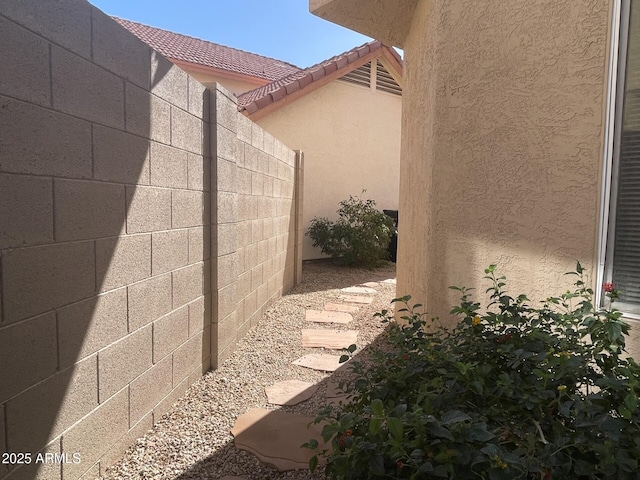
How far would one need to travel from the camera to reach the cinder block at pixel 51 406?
170 cm

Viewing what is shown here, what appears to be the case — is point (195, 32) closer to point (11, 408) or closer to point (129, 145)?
point (129, 145)

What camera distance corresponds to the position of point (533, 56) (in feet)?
8.82

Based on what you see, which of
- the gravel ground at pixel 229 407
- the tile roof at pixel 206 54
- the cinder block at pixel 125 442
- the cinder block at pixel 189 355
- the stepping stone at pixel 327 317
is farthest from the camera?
the tile roof at pixel 206 54

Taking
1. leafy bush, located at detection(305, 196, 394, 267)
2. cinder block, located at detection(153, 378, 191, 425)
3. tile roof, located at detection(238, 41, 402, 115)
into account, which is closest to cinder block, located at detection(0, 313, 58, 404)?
cinder block, located at detection(153, 378, 191, 425)

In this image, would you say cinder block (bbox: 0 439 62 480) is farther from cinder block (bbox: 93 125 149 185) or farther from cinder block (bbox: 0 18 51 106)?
cinder block (bbox: 0 18 51 106)

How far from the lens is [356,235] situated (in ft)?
30.8

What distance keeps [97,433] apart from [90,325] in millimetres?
579

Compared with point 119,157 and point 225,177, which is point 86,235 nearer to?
point 119,157

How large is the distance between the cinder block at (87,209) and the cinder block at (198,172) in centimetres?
92

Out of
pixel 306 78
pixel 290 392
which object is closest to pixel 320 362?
pixel 290 392

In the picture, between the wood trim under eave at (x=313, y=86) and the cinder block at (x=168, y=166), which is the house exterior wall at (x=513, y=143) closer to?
the cinder block at (x=168, y=166)

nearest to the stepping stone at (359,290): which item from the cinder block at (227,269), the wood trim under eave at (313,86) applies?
the cinder block at (227,269)

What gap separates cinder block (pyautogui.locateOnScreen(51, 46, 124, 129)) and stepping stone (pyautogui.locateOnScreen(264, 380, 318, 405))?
226 centimetres

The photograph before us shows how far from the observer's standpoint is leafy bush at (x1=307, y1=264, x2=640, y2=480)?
1326 millimetres
